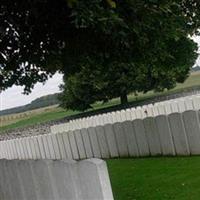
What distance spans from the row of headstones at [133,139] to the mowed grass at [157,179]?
44cm

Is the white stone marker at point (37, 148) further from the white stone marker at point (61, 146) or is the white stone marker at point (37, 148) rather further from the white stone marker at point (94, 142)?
the white stone marker at point (94, 142)

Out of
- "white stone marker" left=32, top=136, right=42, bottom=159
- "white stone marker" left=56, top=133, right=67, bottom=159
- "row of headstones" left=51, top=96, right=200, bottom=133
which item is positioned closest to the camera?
"white stone marker" left=56, top=133, right=67, bottom=159

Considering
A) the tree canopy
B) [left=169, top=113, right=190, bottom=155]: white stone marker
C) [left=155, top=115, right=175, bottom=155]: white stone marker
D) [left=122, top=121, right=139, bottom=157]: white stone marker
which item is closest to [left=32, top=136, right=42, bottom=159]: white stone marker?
[left=122, top=121, right=139, bottom=157]: white stone marker

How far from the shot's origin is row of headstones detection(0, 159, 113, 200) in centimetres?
444

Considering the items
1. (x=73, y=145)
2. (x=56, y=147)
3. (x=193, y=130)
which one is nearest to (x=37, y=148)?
(x=56, y=147)

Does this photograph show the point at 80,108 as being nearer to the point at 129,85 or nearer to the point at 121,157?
the point at 129,85

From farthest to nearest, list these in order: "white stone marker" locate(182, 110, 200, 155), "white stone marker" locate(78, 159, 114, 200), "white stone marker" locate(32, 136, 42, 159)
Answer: "white stone marker" locate(32, 136, 42, 159)
"white stone marker" locate(182, 110, 200, 155)
"white stone marker" locate(78, 159, 114, 200)

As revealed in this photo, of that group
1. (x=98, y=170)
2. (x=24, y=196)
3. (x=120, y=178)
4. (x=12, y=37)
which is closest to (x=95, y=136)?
(x=120, y=178)

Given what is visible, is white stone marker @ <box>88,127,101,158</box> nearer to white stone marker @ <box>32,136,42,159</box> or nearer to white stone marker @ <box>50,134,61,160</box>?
white stone marker @ <box>50,134,61,160</box>

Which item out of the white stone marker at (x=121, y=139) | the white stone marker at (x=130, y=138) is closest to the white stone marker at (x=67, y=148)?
the white stone marker at (x=121, y=139)

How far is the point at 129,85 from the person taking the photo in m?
→ 44.0

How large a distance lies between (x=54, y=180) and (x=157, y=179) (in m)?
3.60

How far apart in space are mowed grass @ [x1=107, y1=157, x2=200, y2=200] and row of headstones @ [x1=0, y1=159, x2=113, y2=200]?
1.93m

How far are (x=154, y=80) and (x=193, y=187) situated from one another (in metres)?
40.1
